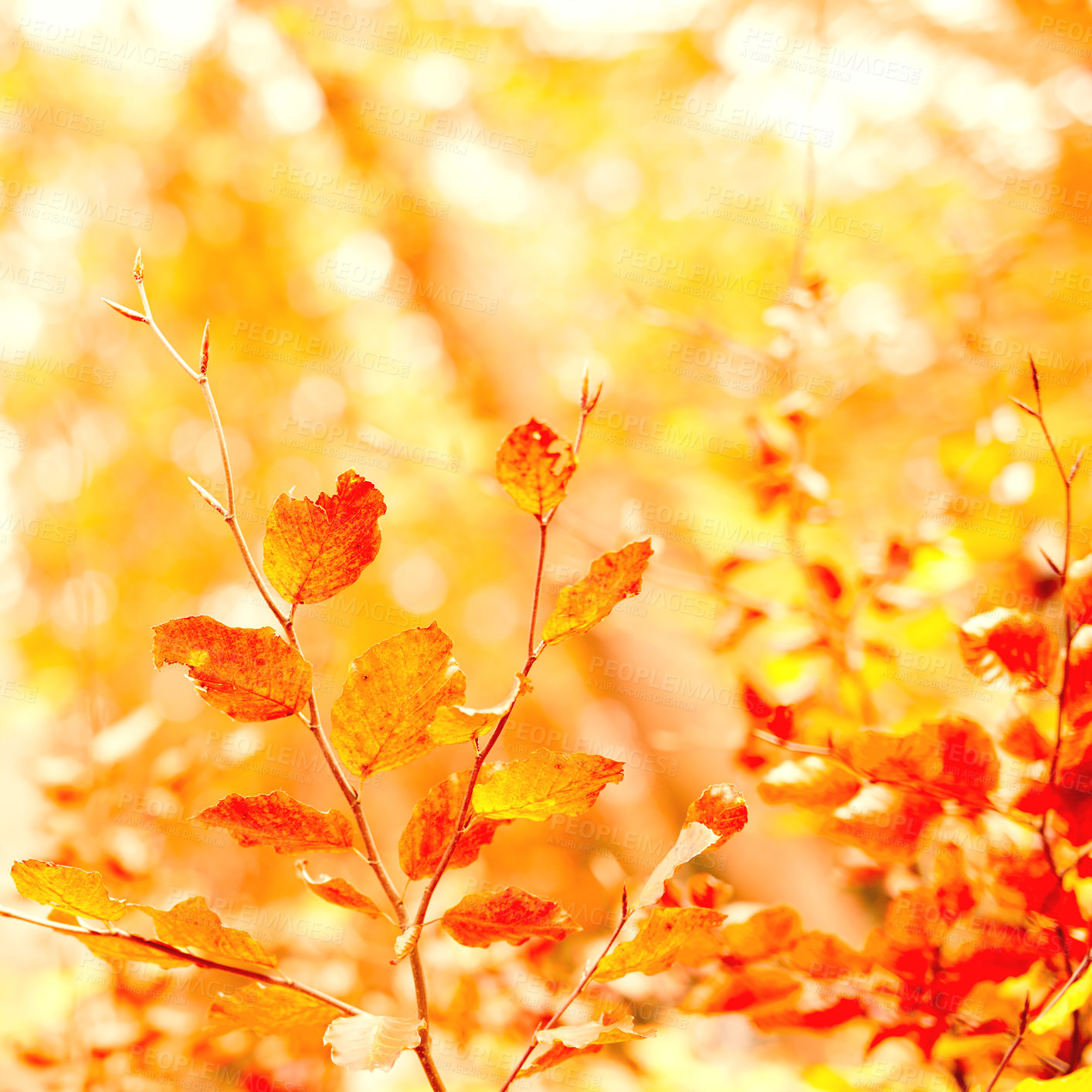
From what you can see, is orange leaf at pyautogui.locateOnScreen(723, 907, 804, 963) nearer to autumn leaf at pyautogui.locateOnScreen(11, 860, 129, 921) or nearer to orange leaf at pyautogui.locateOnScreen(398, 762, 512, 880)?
orange leaf at pyautogui.locateOnScreen(398, 762, 512, 880)

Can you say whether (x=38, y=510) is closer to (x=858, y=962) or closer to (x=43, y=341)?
(x=43, y=341)

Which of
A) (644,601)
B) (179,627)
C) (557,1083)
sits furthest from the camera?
(644,601)

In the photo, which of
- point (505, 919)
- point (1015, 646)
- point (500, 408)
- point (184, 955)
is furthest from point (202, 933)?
point (500, 408)

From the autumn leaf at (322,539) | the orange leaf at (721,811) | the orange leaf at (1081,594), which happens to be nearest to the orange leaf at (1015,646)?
the orange leaf at (1081,594)

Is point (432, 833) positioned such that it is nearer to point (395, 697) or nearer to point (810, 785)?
point (395, 697)

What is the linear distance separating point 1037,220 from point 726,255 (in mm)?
873

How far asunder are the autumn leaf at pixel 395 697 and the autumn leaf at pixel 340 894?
6 centimetres

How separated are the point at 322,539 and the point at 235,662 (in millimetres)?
56

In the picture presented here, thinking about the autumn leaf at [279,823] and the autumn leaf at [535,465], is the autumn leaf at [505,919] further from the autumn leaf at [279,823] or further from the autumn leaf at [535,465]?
the autumn leaf at [535,465]

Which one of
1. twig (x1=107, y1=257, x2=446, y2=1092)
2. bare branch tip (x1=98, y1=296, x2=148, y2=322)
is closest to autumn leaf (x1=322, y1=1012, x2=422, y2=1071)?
twig (x1=107, y1=257, x2=446, y2=1092)

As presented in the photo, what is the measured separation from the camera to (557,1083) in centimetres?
108

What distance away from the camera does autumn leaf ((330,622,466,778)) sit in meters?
0.30

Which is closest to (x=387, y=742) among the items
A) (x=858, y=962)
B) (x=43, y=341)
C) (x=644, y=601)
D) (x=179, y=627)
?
(x=179, y=627)

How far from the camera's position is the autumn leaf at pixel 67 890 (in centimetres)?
30
